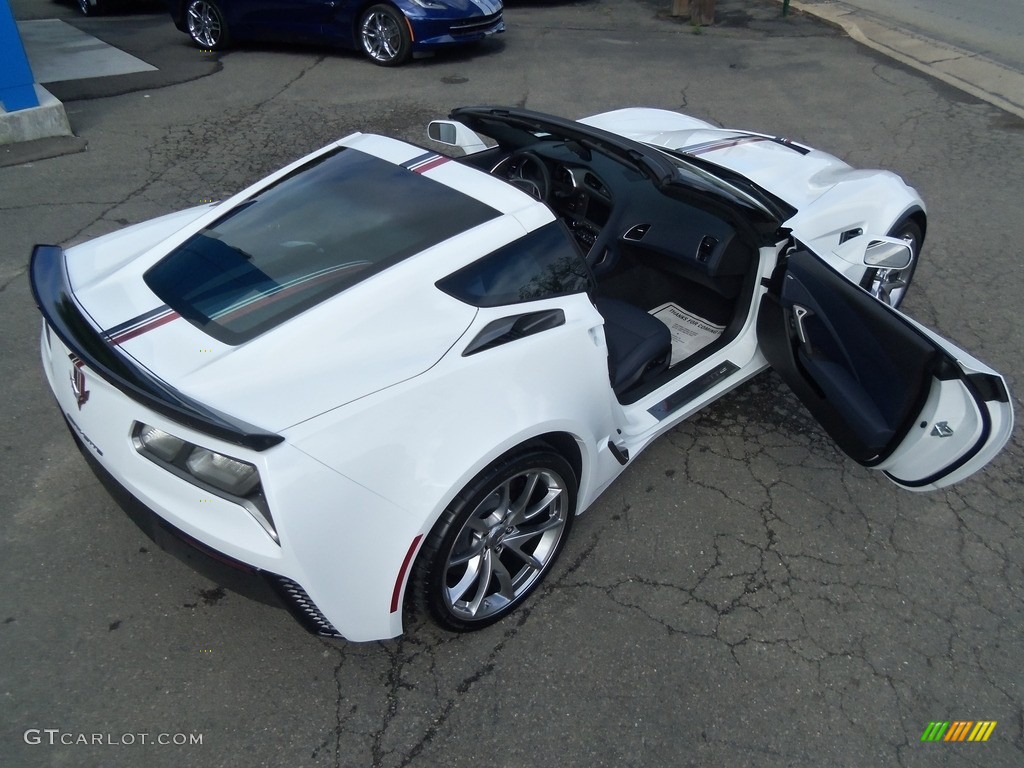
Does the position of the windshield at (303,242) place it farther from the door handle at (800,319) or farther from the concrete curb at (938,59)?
the concrete curb at (938,59)

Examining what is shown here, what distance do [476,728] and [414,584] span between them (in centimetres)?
51

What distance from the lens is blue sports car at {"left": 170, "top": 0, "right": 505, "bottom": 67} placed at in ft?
27.5

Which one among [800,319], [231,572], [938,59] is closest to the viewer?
[231,572]

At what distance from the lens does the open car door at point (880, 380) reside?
266cm

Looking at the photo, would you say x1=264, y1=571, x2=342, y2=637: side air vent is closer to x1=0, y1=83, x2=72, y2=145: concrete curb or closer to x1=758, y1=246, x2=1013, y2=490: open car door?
x1=758, y1=246, x2=1013, y2=490: open car door

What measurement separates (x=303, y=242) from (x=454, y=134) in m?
1.73

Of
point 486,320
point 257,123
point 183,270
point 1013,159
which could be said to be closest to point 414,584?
point 486,320

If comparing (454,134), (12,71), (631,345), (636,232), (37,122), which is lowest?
(37,122)

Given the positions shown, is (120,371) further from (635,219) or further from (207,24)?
(207,24)

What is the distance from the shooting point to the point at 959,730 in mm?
2492

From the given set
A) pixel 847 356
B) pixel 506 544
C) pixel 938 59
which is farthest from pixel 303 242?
pixel 938 59

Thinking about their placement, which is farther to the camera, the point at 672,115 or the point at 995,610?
the point at 672,115

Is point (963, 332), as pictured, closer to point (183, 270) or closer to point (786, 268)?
point (786, 268)

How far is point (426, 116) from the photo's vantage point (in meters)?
7.28
